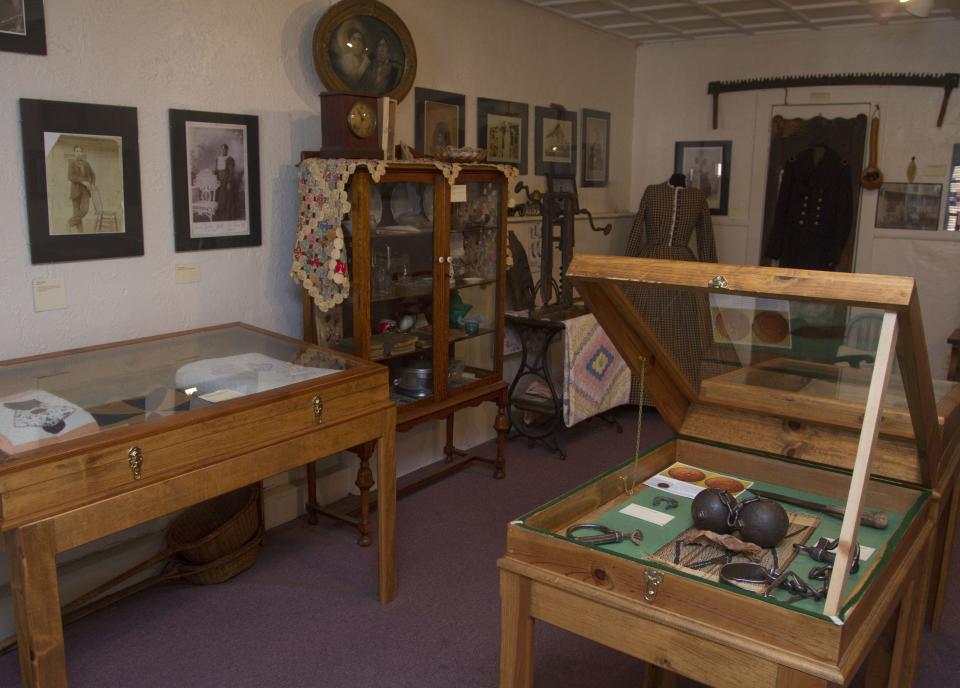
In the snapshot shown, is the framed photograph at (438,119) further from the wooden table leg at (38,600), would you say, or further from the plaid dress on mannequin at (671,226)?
the wooden table leg at (38,600)

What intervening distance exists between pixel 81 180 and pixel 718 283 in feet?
7.74

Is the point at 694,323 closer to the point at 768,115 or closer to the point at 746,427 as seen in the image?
the point at 746,427

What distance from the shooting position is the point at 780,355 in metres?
1.82

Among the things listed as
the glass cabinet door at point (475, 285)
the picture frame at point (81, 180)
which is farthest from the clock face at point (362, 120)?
the picture frame at point (81, 180)

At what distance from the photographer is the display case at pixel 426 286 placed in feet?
11.2

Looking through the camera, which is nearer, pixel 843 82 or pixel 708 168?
pixel 843 82

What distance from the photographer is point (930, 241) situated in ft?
17.9

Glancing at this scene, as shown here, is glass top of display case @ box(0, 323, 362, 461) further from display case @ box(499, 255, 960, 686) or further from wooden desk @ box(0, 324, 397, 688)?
display case @ box(499, 255, 960, 686)

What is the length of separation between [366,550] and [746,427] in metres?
1.91

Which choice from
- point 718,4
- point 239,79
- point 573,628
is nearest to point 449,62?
point 239,79

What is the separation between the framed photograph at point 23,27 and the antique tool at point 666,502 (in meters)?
2.41

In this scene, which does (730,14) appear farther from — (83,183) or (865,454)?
(865,454)

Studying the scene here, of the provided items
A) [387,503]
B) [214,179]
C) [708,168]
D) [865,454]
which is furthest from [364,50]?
[708,168]

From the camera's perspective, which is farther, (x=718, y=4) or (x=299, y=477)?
(x=718, y=4)
